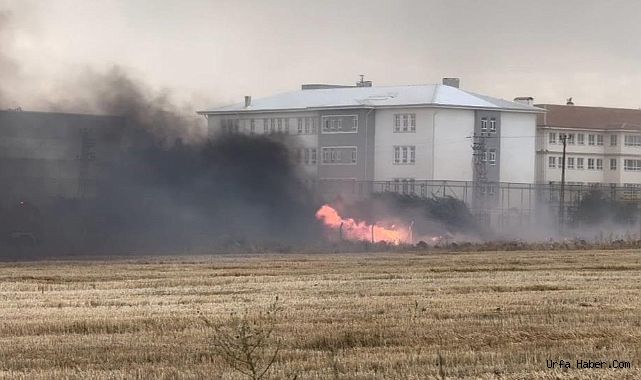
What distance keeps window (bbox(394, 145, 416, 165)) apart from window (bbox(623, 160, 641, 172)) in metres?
40.0

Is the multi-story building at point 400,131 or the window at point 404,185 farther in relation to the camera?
the multi-story building at point 400,131

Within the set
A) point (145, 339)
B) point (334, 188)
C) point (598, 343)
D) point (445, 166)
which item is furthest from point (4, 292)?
point (445, 166)

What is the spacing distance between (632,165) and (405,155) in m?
41.8

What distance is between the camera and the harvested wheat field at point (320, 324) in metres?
20.2

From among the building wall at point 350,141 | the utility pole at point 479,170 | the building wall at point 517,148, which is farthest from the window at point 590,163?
the building wall at point 350,141

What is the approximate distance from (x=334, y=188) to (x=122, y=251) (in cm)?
3514

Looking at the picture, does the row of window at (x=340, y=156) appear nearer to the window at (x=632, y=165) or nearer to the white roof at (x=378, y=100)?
the white roof at (x=378, y=100)

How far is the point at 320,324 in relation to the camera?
25578mm

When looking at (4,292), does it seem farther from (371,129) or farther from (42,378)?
(371,129)

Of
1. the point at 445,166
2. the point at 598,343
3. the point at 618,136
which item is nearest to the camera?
the point at 598,343

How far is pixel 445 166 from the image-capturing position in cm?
11331

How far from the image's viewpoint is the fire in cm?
8250

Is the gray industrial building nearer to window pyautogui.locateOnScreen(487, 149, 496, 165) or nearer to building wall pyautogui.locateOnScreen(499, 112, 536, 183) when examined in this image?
window pyautogui.locateOnScreen(487, 149, 496, 165)

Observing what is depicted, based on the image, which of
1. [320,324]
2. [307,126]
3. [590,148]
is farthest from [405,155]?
[320,324]
